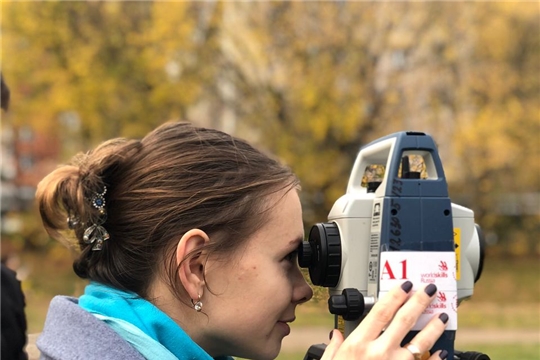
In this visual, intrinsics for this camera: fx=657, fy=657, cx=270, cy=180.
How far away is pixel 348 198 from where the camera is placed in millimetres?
1388

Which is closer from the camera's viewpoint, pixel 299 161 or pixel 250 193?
pixel 250 193

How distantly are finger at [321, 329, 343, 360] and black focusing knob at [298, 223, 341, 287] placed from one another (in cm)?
11

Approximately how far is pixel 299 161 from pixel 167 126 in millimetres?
9105

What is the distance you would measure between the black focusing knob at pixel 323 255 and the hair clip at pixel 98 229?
0.48 metres

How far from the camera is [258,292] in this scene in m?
1.45

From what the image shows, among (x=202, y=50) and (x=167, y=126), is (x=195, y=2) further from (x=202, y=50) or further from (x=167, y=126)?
(x=167, y=126)

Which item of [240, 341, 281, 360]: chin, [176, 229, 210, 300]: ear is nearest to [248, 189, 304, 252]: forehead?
[176, 229, 210, 300]: ear

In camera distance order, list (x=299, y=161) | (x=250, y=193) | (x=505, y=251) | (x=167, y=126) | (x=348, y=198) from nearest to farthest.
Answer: (x=348, y=198) < (x=250, y=193) < (x=167, y=126) < (x=299, y=161) < (x=505, y=251)

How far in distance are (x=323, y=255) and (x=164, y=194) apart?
1.29 ft

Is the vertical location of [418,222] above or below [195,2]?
below

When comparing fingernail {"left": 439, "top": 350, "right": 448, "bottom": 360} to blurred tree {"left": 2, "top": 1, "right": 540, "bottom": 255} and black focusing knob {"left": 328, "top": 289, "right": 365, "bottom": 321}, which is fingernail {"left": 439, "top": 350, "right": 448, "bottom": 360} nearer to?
black focusing knob {"left": 328, "top": 289, "right": 365, "bottom": 321}

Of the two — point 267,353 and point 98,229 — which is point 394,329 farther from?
point 98,229

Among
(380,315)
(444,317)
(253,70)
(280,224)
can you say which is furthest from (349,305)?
(253,70)

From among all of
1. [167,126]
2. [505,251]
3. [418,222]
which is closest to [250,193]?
[167,126]
